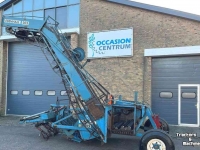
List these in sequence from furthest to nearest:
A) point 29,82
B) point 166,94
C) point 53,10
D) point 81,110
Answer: point 29,82, point 53,10, point 166,94, point 81,110

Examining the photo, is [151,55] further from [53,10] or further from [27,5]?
[27,5]

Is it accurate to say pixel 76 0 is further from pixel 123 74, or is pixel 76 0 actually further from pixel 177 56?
pixel 177 56

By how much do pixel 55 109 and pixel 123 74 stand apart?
16.0 ft

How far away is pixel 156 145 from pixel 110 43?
283 inches

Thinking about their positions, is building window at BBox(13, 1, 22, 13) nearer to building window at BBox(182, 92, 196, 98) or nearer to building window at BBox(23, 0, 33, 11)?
building window at BBox(23, 0, 33, 11)

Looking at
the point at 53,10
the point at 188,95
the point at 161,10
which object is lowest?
the point at 188,95

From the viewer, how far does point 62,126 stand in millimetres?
7062

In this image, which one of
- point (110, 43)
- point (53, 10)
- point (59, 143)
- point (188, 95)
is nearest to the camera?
point (59, 143)

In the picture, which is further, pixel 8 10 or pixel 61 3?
pixel 8 10

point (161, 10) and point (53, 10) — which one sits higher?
point (53, 10)

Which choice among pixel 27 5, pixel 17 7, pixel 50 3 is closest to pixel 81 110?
pixel 50 3

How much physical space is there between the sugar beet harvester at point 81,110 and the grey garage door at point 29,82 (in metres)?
6.35

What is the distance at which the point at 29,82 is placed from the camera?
14.6 metres

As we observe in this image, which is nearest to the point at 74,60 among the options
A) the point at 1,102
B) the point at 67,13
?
the point at 67,13
